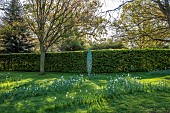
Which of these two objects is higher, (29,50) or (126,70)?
(29,50)

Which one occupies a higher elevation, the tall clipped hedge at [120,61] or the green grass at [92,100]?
the tall clipped hedge at [120,61]

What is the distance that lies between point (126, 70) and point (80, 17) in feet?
16.4

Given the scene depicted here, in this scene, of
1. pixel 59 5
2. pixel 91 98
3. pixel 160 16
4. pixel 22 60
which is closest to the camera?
pixel 91 98

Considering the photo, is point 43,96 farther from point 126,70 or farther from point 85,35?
point 85,35

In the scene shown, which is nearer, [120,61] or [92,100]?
[92,100]

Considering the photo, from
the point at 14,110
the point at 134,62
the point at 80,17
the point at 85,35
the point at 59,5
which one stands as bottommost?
the point at 14,110

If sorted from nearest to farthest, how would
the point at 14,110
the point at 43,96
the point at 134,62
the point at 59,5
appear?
the point at 14,110 < the point at 43,96 < the point at 134,62 < the point at 59,5

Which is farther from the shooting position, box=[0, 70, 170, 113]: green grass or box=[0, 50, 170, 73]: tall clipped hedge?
box=[0, 50, 170, 73]: tall clipped hedge

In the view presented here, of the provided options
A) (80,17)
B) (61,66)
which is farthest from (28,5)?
(61,66)

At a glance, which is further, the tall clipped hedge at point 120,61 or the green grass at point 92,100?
the tall clipped hedge at point 120,61

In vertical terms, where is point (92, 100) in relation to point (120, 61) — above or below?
below

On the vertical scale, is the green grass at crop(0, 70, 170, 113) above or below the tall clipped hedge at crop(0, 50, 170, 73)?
below

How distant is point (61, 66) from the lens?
693 inches

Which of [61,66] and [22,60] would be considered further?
[22,60]
